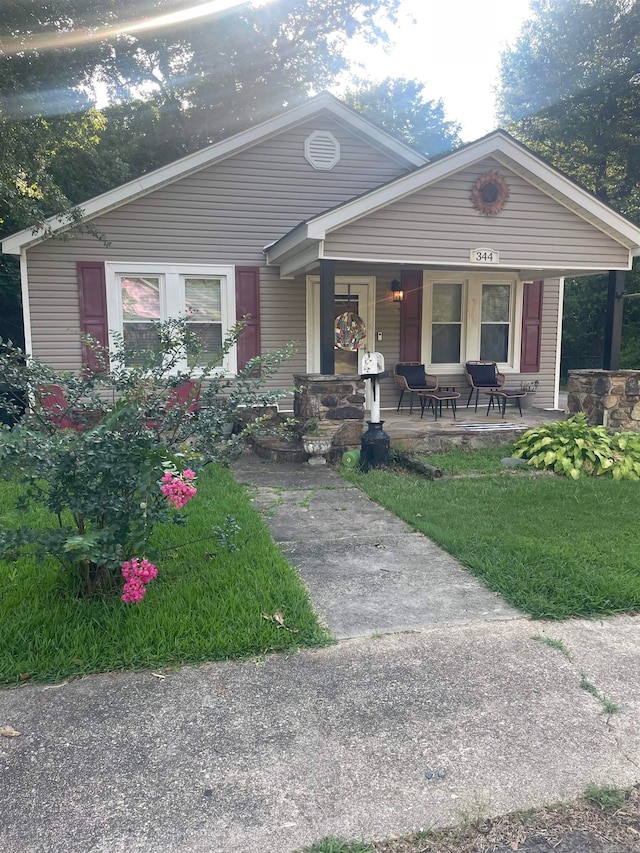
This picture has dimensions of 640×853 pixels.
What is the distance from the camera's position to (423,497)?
18.6ft

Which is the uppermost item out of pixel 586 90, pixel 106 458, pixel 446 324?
pixel 586 90

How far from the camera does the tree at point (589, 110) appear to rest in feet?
61.6

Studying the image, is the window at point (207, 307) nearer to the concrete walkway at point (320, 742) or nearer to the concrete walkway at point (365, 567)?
the concrete walkway at point (365, 567)

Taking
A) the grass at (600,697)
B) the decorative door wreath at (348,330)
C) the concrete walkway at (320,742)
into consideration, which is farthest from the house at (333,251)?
the grass at (600,697)

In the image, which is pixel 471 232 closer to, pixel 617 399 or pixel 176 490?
pixel 617 399

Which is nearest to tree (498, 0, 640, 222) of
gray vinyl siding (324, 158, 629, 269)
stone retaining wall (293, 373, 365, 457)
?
gray vinyl siding (324, 158, 629, 269)

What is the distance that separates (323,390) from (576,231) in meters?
3.94

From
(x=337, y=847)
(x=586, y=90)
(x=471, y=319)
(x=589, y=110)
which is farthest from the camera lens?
Answer: (x=589, y=110)

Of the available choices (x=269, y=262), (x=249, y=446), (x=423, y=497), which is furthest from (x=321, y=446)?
(x=269, y=262)

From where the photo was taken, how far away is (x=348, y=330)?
30.2 feet

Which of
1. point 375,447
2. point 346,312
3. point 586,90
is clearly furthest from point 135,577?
point 586,90

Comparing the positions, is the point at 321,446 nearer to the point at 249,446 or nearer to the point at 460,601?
the point at 249,446

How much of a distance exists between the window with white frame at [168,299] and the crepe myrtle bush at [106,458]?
5.20 meters

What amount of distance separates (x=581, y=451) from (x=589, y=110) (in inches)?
683
